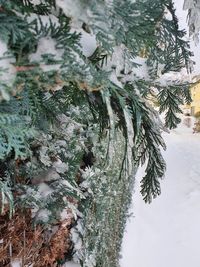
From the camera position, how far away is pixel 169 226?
26.9ft

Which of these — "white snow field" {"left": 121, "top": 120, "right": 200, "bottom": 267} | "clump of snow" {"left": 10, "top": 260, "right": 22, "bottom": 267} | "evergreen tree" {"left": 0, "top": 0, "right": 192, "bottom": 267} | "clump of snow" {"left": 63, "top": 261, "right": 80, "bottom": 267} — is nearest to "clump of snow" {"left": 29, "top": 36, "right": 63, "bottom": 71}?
"evergreen tree" {"left": 0, "top": 0, "right": 192, "bottom": 267}

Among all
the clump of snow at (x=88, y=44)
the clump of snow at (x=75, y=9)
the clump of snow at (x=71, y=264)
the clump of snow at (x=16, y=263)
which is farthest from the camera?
the clump of snow at (x=71, y=264)

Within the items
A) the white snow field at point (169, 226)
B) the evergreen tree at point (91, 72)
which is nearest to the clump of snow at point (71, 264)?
the evergreen tree at point (91, 72)

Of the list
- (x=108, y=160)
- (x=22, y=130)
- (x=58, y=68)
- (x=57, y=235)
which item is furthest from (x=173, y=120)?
(x=57, y=235)

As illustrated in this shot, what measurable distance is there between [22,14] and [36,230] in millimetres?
2071

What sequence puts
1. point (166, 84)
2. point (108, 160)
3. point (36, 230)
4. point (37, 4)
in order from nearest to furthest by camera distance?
point (37, 4) < point (108, 160) < point (166, 84) < point (36, 230)

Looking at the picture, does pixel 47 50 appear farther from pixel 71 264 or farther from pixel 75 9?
pixel 71 264

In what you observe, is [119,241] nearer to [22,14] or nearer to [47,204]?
[47,204]

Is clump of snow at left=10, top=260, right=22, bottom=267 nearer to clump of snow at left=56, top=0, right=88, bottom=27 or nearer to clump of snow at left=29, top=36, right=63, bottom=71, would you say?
clump of snow at left=29, top=36, right=63, bottom=71

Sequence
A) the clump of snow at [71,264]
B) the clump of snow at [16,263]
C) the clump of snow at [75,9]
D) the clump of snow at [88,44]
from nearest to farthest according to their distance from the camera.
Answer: the clump of snow at [75,9] → the clump of snow at [88,44] → the clump of snow at [16,263] → the clump of snow at [71,264]

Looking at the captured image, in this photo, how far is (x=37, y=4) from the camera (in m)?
1.34

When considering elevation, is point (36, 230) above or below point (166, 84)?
below

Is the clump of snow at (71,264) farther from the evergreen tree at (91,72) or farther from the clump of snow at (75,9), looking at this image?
the clump of snow at (75,9)

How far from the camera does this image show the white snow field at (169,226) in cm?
677
